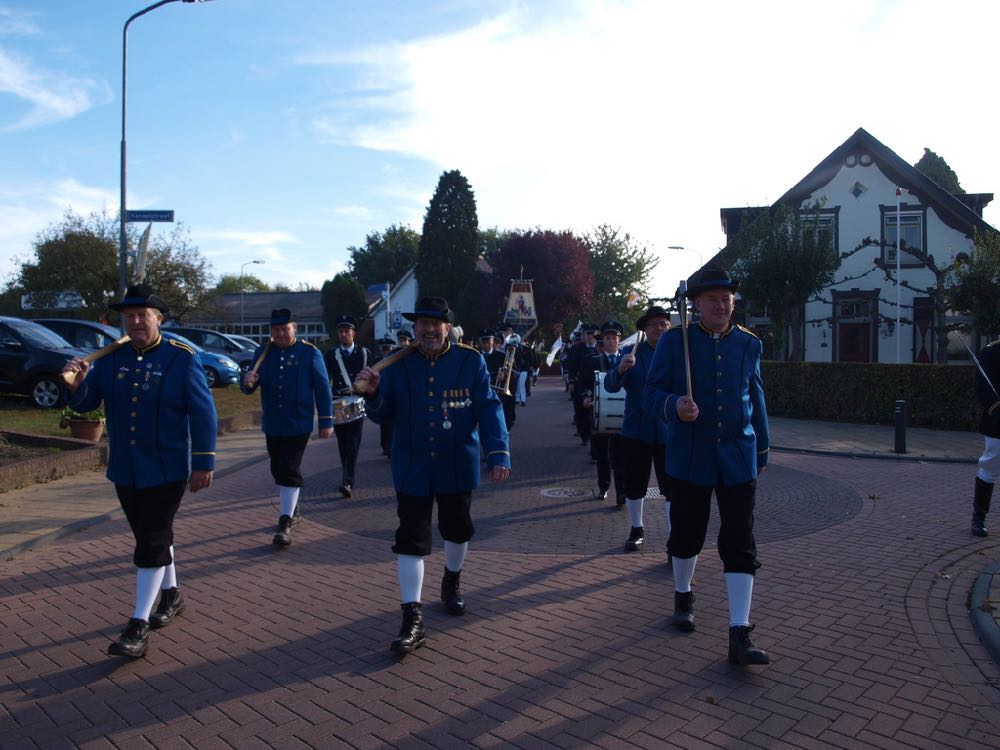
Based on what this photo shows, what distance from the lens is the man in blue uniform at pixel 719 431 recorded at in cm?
473

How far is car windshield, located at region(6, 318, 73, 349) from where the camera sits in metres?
15.6

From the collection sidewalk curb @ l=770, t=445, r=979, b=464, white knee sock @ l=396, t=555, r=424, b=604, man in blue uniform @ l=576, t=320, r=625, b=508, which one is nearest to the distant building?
sidewalk curb @ l=770, t=445, r=979, b=464

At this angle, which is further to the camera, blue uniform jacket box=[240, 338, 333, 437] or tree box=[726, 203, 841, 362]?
tree box=[726, 203, 841, 362]

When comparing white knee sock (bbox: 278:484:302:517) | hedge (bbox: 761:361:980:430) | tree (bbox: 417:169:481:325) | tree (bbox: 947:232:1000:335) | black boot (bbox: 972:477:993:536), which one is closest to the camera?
white knee sock (bbox: 278:484:302:517)

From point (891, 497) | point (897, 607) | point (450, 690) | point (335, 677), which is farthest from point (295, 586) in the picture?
point (891, 497)

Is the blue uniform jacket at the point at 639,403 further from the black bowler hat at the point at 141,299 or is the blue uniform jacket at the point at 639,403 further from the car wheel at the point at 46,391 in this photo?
the car wheel at the point at 46,391

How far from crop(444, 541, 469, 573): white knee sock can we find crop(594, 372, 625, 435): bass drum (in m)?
3.25

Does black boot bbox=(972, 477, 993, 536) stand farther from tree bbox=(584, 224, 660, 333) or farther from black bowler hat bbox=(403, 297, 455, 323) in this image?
tree bbox=(584, 224, 660, 333)

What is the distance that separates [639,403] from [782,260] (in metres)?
21.0

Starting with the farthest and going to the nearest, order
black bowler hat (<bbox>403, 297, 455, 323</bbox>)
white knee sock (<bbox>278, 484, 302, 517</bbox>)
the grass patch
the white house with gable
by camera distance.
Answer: the white house with gable
the grass patch
white knee sock (<bbox>278, 484, 302, 517</bbox>)
black bowler hat (<bbox>403, 297, 455, 323</bbox>)

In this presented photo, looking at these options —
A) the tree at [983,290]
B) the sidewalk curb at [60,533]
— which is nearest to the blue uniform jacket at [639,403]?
the sidewalk curb at [60,533]

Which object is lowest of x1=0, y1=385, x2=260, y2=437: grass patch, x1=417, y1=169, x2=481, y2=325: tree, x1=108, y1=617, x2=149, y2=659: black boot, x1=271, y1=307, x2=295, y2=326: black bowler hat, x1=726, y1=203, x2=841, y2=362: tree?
x1=108, y1=617, x2=149, y2=659: black boot

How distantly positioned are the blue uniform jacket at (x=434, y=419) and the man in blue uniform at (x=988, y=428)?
4.93m

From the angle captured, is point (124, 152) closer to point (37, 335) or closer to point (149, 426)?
point (37, 335)
